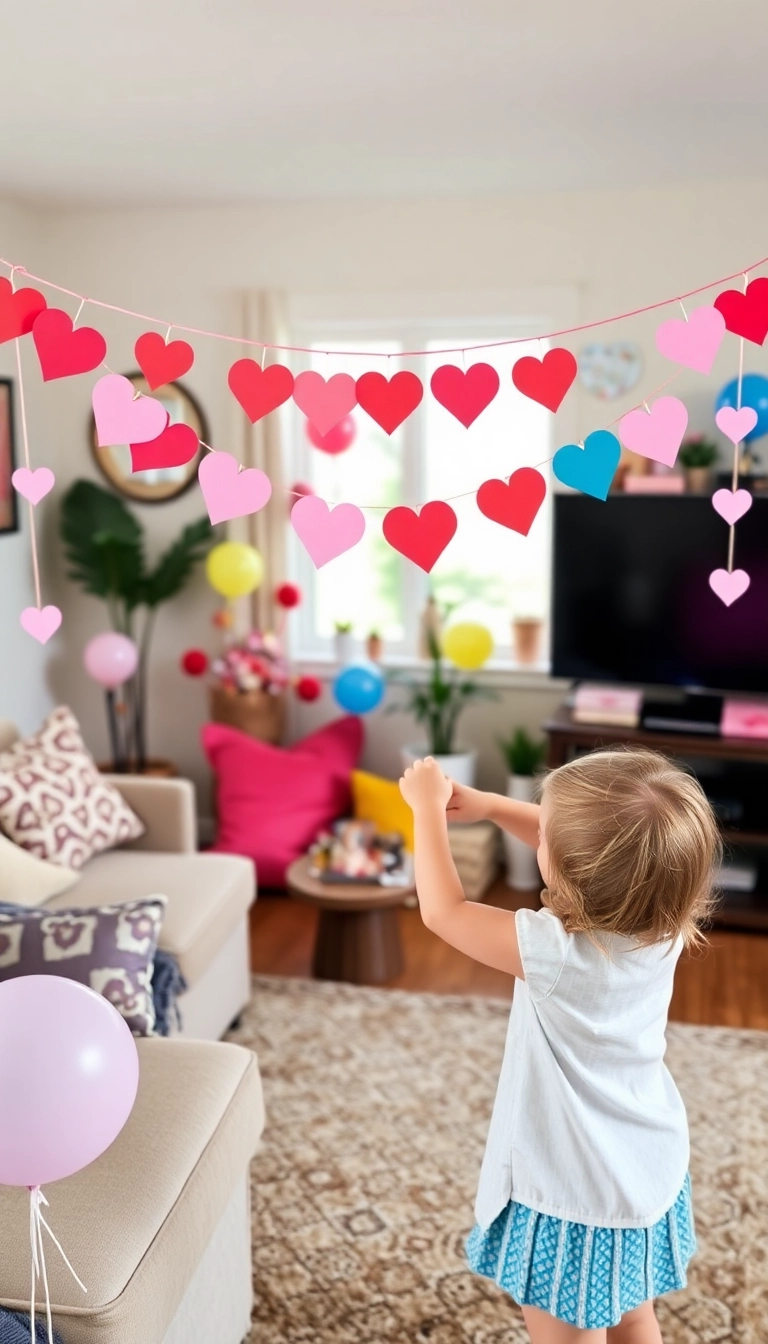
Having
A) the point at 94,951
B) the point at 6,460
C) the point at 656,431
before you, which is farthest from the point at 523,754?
the point at 656,431

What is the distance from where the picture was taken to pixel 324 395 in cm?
191

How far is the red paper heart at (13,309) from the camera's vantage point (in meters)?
1.80

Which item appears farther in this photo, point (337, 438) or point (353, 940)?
point (337, 438)

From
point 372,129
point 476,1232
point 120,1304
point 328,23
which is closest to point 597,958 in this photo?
point 476,1232

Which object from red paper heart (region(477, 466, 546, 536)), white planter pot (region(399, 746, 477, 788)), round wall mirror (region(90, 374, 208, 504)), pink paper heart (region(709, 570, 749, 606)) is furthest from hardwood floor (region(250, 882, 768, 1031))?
red paper heart (region(477, 466, 546, 536))

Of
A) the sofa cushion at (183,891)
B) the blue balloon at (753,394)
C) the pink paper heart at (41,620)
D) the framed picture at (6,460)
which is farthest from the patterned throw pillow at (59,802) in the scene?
the blue balloon at (753,394)

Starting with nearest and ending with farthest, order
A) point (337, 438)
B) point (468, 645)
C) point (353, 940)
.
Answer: point (353, 940) → point (468, 645) → point (337, 438)

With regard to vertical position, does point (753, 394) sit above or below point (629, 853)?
Result: above

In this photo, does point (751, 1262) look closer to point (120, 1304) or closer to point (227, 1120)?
point (227, 1120)

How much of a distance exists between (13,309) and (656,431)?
39.3 inches

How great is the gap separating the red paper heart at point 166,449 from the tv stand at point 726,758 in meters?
2.30

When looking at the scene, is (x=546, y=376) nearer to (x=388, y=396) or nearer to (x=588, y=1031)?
(x=388, y=396)

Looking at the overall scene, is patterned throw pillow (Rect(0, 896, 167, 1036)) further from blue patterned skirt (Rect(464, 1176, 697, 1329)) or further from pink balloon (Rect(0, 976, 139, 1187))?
blue patterned skirt (Rect(464, 1176, 697, 1329))

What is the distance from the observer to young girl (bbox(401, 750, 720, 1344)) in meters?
1.52
